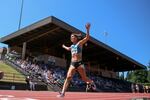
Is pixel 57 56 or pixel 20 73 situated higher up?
pixel 57 56

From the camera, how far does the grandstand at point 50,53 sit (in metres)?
31.7

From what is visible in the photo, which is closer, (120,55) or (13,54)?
(13,54)

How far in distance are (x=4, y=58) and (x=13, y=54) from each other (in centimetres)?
149

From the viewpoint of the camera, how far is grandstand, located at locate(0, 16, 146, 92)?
3168 centimetres

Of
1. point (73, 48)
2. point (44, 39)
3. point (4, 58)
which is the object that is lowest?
point (73, 48)

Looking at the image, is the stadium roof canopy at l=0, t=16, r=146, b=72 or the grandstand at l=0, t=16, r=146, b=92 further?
the stadium roof canopy at l=0, t=16, r=146, b=72

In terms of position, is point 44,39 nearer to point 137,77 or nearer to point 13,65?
point 13,65

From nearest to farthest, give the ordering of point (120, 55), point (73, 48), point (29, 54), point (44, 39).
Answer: point (73, 48)
point (44, 39)
point (29, 54)
point (120, 55)

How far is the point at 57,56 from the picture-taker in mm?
45406

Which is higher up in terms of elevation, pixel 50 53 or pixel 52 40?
pixel 52 40

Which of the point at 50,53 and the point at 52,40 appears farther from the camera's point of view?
the point at 50,53

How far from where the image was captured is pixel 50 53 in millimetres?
44125

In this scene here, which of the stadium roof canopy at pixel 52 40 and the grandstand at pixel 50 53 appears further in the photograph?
the stadium roof canopy at pixel 52 40

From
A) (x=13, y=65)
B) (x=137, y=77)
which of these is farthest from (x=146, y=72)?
(x=13, y=65)
